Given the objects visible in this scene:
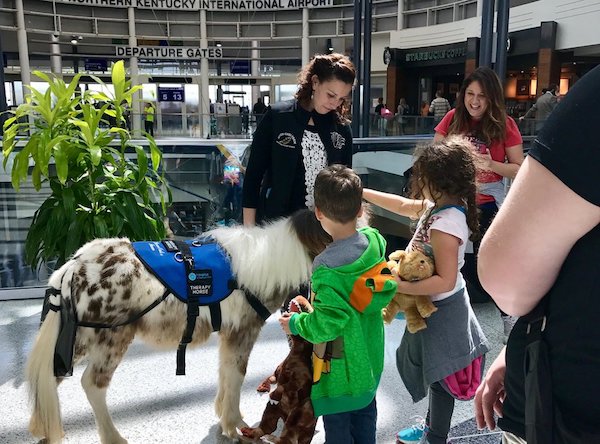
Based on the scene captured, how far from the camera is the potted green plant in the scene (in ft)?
10.0

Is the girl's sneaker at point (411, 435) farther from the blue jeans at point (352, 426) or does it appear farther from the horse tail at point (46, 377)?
the horse tail at point (46, 377)

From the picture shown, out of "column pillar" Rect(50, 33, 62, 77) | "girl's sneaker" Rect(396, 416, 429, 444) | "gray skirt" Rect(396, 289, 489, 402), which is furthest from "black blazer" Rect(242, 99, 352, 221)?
"column pillar" Rect(50, 33, 62, 77)

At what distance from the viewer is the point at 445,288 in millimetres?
1793

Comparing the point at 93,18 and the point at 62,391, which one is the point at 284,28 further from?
the point at 62,391

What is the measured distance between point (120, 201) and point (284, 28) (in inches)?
675

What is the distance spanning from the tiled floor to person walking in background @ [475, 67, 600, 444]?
1.53 meters

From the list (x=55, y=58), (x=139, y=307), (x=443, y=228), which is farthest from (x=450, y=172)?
(x=55, y=58)

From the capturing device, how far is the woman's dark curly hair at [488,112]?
264cm

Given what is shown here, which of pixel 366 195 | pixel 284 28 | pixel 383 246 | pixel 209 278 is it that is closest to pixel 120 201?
pixel 209 278

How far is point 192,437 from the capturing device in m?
2.25

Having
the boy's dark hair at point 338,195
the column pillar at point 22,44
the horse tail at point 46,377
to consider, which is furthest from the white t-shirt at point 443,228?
the column pillar at point 22,44

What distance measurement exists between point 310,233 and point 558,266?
1.30 m

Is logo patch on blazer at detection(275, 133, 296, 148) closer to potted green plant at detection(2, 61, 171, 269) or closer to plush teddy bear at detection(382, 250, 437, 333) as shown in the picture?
plush teddy bear at detection(382, 250, 437, 333)

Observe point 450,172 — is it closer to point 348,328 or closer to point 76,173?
point 348,328
